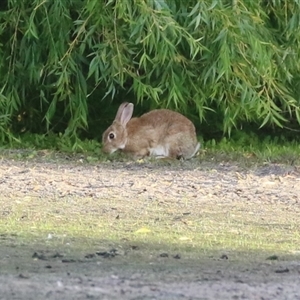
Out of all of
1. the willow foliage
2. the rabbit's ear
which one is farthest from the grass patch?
the rabbit's ear

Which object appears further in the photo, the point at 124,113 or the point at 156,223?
the point at 124,113

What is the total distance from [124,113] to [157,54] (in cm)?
140

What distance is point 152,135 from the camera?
10578 millimetres

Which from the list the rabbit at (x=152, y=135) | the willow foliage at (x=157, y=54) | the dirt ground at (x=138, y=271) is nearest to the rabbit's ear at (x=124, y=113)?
the rabbit at (x=152, y=135)

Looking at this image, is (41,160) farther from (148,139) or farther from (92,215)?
(92,215)

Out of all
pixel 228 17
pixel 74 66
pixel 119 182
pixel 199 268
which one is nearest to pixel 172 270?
pixel 199 268

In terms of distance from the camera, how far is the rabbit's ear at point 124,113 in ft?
34.8

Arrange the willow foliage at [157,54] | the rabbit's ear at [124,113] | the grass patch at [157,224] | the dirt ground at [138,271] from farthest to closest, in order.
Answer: the rabbit's ear at [124,113] → the willow foliage at [157,54] → the grass patch at [157,224] → the dirt ground at [138,271]

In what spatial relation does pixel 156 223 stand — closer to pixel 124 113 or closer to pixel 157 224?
pixel 157 224

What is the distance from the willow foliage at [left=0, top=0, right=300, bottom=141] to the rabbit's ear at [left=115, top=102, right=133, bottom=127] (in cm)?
36

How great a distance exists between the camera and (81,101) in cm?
1045

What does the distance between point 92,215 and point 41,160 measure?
10.5 feet

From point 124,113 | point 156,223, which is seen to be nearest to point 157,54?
point 124,113

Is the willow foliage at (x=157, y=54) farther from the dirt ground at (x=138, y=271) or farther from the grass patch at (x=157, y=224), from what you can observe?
the grass patch at (x=157, y=224)
